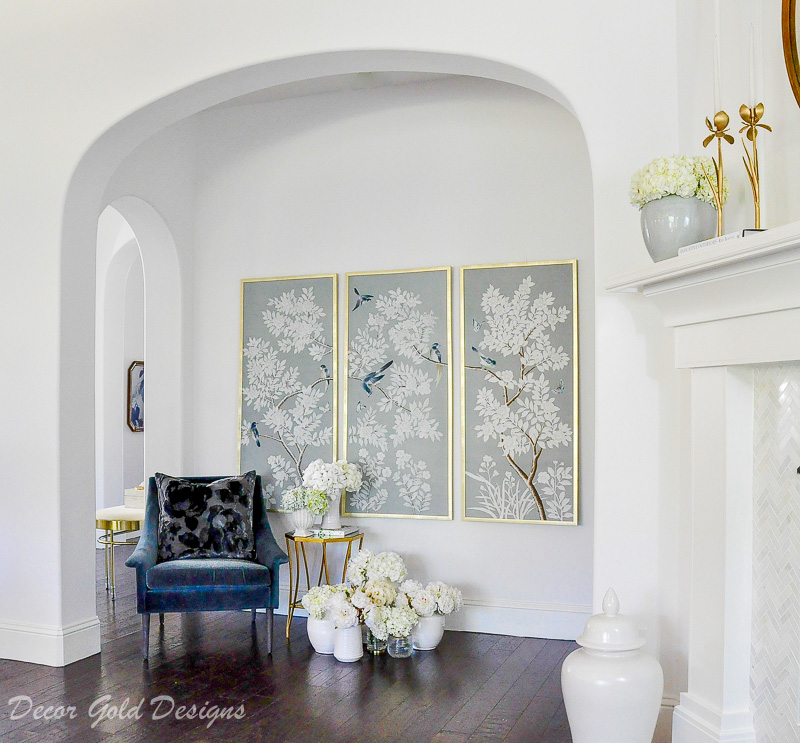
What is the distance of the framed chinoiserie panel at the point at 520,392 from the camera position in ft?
15.2

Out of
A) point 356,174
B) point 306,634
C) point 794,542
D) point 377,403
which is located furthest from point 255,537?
point 794,542

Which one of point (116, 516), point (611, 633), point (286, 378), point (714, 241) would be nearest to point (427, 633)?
point (286, 378)

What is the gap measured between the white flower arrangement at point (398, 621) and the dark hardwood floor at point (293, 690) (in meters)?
0.15

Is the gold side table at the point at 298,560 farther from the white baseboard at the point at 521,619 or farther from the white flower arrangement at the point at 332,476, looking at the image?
the white baseboard at the point at 521,619

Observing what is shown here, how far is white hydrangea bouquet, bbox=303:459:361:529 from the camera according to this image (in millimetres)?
4742

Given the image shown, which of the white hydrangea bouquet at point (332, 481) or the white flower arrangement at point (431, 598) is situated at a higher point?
the white hydrangea bouquet at point (332, 481)

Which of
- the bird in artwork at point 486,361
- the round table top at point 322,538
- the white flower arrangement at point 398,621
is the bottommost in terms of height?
the white flower arrangement at point 398,621

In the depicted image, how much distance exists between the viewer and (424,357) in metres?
4.91

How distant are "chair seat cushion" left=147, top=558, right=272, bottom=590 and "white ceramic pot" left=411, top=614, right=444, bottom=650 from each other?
812 mm

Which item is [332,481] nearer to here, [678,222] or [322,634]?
[322,634]

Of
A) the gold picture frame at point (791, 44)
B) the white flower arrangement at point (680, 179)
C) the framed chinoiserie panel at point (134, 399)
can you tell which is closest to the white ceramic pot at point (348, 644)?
the white flower arrangement at point (680, 179)

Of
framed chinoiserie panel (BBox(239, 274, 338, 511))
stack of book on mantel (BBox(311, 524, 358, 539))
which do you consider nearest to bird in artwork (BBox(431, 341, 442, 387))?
framed chinoiserie panel (BBox(239, 274, 338, 511))

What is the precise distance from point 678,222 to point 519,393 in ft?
7.56

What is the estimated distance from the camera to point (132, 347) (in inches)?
324
